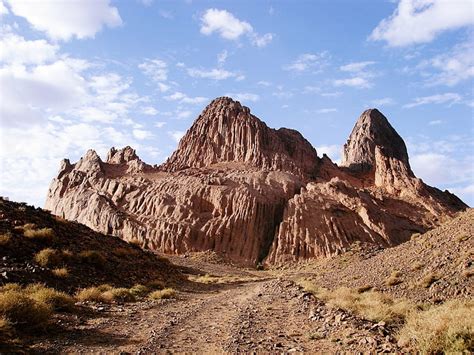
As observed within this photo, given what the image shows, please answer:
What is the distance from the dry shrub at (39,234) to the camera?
71.1 feet

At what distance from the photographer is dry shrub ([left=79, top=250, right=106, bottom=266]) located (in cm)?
2239

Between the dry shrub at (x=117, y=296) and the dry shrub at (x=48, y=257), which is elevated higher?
the dry shrub at (x=48, y=257)

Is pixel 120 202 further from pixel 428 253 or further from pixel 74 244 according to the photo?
pixel 428 253

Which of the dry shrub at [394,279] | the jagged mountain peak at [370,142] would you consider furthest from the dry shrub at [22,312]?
the jagged mountain peak at [370,142]

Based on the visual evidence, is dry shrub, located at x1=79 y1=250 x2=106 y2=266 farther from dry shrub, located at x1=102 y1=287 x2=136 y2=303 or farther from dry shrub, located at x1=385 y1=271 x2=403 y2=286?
dry shrub, located at x1=385 y1=271 x2=403 y2=286

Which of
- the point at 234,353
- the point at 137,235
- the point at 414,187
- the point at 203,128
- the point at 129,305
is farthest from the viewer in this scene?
the point at 203,128

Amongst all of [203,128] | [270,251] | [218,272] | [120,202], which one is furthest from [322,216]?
[203,128]

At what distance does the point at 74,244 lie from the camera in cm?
2438

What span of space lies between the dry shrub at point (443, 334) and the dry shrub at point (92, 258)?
1710cm

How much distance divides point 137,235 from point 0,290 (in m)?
53.6

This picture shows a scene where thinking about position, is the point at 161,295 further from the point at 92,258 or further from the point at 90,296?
the point at 92,258

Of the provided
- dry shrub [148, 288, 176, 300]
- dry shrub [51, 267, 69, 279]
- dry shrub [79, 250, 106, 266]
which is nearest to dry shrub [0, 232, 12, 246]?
dry shrub [51, 267, 69, 279]

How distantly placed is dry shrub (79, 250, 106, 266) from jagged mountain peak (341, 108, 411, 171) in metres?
94.3

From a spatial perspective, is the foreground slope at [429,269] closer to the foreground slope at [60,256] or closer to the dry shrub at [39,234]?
the foreground slope at [60,256]
